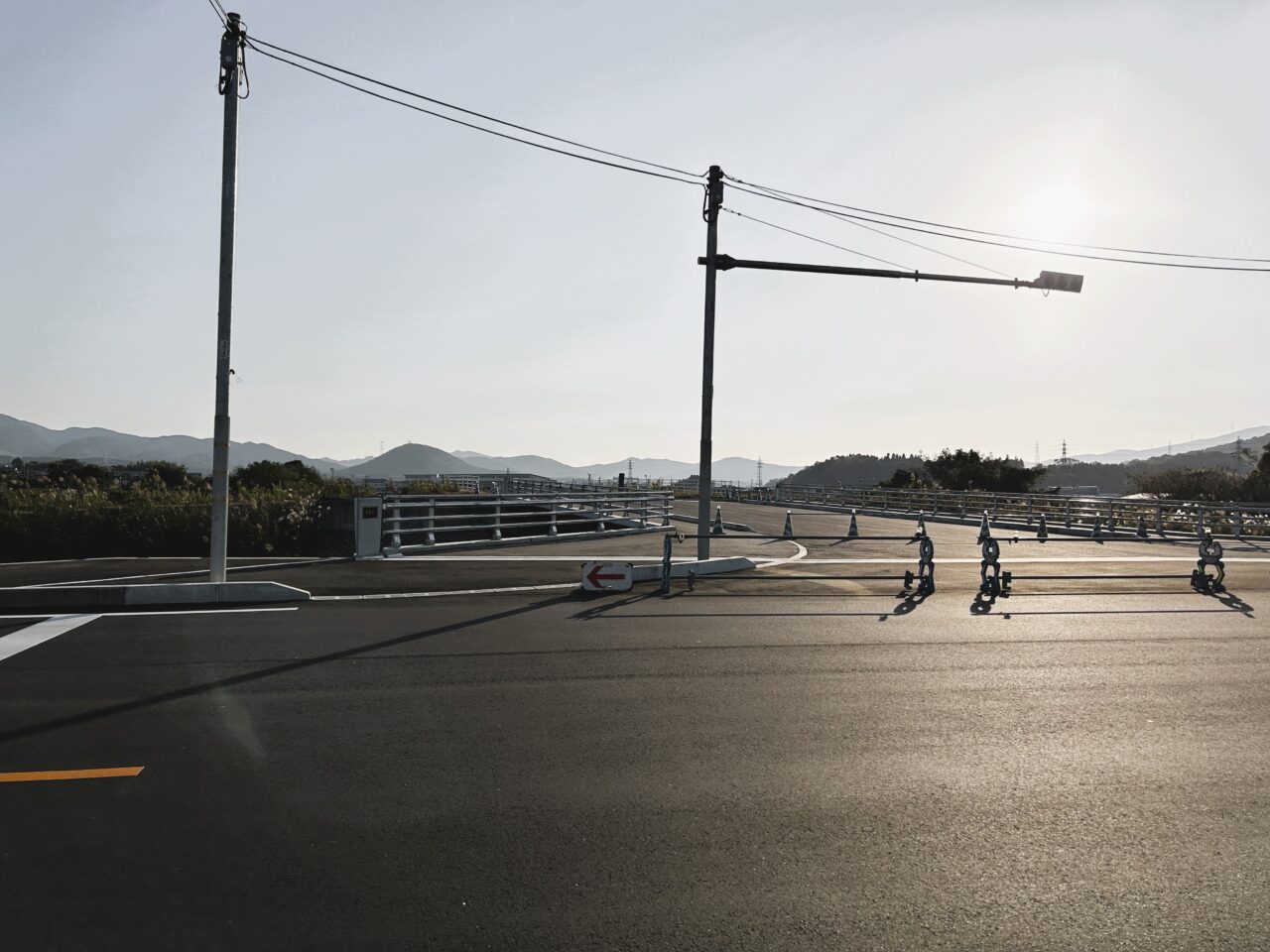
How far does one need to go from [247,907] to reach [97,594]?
394 inches

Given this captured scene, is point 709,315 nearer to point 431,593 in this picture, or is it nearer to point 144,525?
point 431,593

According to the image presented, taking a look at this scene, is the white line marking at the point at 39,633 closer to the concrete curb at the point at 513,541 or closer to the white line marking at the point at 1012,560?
the concrete curb at the point at 513,541

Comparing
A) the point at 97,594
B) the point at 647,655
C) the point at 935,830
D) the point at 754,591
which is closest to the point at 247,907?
the point at 935,830

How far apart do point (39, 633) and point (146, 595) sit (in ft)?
7.34

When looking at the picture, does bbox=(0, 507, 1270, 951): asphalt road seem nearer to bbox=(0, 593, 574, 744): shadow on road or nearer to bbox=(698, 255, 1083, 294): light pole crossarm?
bbox=(0, 593, 574, 744): shadow on road

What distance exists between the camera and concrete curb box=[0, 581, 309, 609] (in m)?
12.3

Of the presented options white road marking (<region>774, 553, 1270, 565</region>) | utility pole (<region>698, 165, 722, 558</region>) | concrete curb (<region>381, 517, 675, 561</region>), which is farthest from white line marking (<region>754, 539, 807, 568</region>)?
concrete curb (<region>381, 517, 675, 561</region>)

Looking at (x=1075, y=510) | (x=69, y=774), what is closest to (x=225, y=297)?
(x=69, y=774)

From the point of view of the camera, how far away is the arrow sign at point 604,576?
14859 mm

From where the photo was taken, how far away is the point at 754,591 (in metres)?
15.2

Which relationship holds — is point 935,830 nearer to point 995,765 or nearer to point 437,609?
point 995,765

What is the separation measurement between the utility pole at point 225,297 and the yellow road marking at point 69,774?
7.99 meters

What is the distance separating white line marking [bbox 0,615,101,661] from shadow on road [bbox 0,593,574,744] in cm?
260

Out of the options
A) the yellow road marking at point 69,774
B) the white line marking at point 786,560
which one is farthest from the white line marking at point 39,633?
the white line marking at point 786,560
